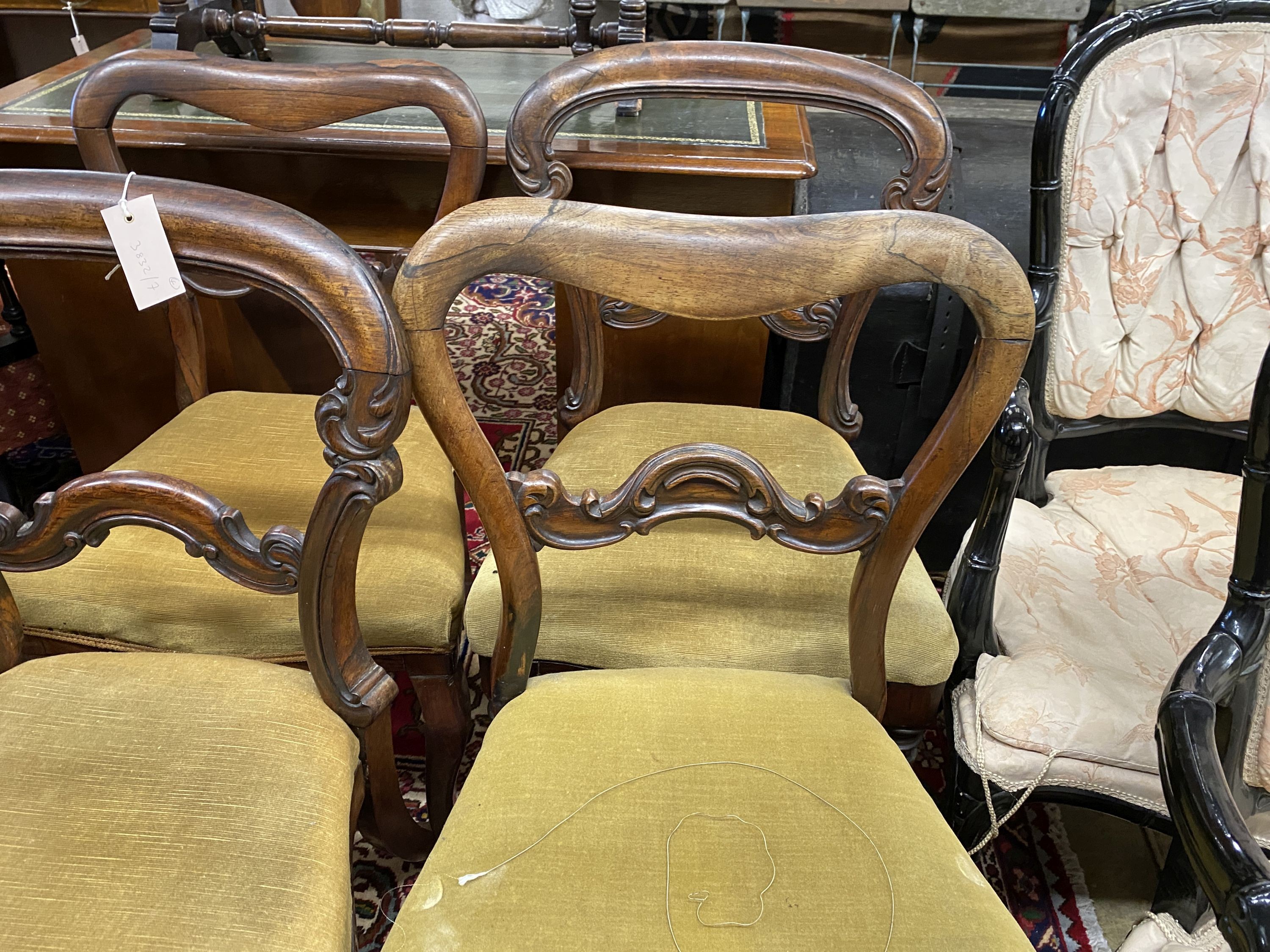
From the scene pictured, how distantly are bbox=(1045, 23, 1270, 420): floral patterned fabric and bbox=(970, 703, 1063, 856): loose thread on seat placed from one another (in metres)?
0.43

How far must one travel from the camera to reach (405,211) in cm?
142

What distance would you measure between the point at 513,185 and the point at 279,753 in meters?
0.97

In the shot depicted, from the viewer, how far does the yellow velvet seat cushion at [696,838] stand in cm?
55

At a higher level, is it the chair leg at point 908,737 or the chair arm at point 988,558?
the chair arm at point 988,558

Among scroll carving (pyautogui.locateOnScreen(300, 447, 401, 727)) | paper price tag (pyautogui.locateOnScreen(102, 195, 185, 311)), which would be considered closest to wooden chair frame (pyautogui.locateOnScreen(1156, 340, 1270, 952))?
scroll carving (pyautogui.locateOnScreen(300, 447, 401, 727))

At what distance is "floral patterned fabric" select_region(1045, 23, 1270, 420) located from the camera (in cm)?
94

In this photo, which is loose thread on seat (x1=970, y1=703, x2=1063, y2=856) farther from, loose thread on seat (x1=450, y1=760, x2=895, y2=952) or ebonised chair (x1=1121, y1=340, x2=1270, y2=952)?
loose thread on seat (x1=450, y1=760, x2=895, y2=952)

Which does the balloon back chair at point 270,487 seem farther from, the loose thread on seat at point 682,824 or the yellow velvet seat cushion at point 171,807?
the loose thread on seat at point 682,824

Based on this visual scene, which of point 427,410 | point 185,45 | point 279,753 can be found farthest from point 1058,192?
point 185,45

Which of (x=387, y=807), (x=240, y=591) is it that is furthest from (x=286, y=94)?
(x=387, y=807)

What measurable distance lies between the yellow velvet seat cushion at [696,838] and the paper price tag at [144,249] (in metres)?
0.40

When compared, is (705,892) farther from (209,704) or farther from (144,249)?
(144,249)

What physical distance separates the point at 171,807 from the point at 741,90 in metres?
0.83

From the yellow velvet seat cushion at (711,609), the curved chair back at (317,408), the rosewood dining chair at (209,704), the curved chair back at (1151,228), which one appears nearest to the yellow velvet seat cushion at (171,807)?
the rosewood dining chair at (209,704)
